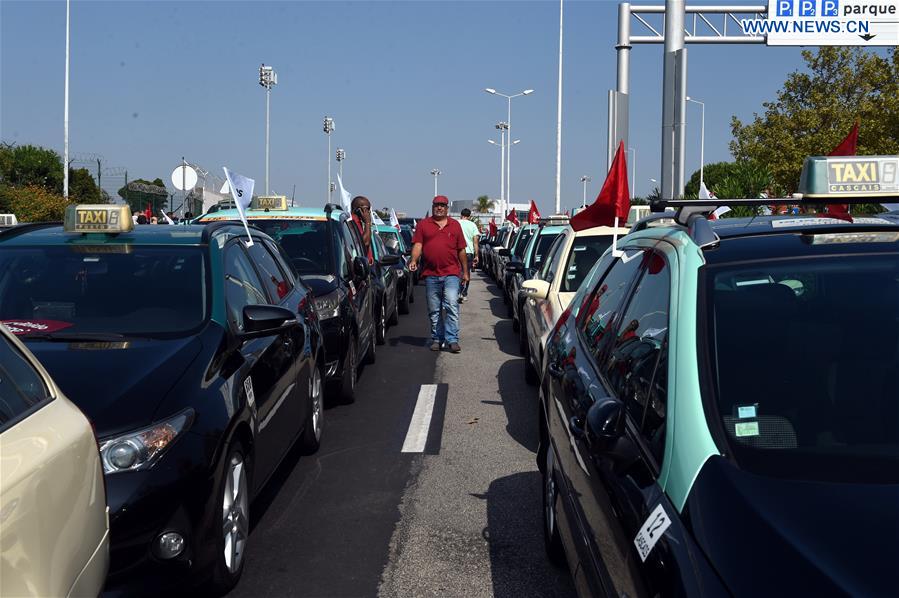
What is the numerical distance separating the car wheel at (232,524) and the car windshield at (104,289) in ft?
2.48

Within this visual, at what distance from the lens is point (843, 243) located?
3.33 meters

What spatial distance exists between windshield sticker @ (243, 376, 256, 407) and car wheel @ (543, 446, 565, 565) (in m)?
1.40

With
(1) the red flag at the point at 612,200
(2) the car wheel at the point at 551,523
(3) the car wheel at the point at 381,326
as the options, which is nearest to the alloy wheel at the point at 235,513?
(2) the car wheel at the point at 551,523

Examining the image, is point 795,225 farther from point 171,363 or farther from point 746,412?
point 171,363

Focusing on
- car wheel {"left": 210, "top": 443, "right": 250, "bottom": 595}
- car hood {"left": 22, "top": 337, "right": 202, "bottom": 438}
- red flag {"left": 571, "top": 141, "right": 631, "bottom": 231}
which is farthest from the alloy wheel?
red flag {"left": 571, "top": 141, "right": 631, "bottom": 231}

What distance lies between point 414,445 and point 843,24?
14.2 m

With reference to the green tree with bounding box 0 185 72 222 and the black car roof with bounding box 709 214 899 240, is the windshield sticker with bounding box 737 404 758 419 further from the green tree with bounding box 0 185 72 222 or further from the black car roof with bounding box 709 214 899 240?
the green tree with bounding box 0 185 72 222

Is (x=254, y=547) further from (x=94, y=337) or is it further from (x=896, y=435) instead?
(x=896, y=435)

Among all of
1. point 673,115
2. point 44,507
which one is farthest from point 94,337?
point 673,115

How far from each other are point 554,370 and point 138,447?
184 cm

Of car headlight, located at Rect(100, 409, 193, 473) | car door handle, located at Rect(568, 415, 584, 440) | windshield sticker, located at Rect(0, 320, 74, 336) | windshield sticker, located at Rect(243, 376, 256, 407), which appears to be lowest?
car headlight, located at Rect(100, 409, 193, 473)

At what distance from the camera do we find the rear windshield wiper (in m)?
4.62

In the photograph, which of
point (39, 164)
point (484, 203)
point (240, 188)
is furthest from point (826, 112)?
point (484, 203)

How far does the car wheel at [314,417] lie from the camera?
254 inches
